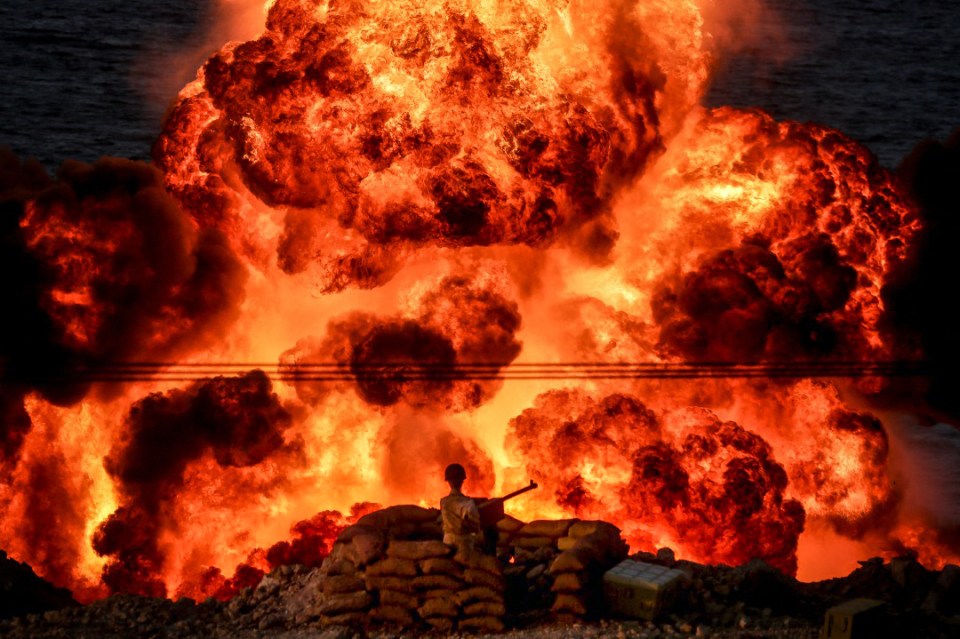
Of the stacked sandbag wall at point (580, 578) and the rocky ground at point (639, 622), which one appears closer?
the rocky ground at point (639, 622)

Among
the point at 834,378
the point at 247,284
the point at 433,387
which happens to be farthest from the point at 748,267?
the point at 247,284

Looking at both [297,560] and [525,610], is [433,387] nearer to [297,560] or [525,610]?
[297,560]

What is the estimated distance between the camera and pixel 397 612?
2389 centimetres

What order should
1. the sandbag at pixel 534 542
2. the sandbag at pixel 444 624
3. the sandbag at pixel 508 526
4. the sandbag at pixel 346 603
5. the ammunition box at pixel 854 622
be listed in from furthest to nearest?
the sandbag at pixel 508 526 < the sandbag at pixel 534 542 < the sandbag at pixel 346 603 < the sandbag at pixel 444 624 < the ammunition box at pixel 854 622

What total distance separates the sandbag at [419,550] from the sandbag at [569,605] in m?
1.92

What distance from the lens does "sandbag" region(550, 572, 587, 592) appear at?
23578 mm

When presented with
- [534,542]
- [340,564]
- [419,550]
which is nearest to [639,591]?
[534,542]

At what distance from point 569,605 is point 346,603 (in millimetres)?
3704

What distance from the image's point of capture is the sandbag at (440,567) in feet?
77.3

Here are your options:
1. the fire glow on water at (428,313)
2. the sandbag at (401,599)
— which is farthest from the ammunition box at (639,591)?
the fire glow on water at (428,313)

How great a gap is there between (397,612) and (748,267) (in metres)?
16.7

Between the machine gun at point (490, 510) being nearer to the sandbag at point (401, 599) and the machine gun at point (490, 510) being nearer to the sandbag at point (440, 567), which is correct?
the sandbag at point (440, 567)

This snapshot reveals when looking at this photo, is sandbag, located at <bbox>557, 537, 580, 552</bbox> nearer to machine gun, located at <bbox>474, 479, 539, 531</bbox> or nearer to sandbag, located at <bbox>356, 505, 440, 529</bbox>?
machine gun, located at <bbox>474, 479, 539, 531</bbox>

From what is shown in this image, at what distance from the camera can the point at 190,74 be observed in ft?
237
